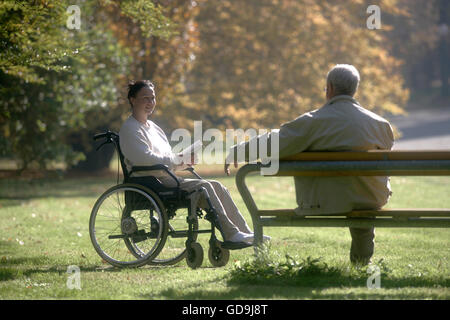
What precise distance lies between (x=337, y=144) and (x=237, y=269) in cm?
112

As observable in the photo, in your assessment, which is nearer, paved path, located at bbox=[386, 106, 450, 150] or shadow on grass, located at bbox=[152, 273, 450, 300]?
shadow on grass, located at bbox=[152, 273, 450, 300]

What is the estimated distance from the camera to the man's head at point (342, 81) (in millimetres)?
5676

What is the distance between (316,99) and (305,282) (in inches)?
635

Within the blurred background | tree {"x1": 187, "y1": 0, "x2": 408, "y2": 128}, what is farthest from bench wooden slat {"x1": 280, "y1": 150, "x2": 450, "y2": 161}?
tree {"x1": 187, "y1": 0, "x2": 408, "y2": 128}

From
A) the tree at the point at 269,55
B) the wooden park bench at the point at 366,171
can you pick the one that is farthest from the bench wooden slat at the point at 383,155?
the tree at the point at 269,55

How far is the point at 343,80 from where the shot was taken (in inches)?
223

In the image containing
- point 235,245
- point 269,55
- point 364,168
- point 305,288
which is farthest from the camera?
point 269,55

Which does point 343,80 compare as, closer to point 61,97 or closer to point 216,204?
point 216,204

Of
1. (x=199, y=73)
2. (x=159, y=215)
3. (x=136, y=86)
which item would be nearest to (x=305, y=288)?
(x=159, y=215)

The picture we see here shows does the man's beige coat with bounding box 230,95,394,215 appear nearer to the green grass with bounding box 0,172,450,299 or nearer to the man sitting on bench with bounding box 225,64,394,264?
the man sitting on bench with bounding box 225,64,394,264

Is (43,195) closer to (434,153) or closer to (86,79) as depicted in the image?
(86,79)

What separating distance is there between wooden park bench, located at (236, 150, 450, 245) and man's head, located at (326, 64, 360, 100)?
534 millimetres

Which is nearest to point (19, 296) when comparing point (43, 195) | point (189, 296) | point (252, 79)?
point (189, 296)

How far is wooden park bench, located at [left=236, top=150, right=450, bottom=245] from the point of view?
17.4 ft
